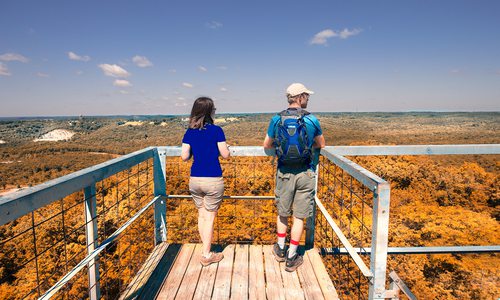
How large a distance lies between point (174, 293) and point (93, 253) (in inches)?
37.4

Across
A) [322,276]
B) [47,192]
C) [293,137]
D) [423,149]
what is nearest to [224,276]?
[322,276]

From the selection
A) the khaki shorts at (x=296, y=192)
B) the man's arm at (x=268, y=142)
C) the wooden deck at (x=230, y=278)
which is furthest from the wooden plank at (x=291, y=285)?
the man's arm at (x=268, y=142)

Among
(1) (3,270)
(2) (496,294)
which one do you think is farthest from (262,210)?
(1) (3,270)

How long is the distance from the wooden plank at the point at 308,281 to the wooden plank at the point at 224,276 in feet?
2.33

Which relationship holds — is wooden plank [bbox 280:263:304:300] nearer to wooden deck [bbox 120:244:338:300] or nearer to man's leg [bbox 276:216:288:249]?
wooden deck [bbox 120:244:338:300]

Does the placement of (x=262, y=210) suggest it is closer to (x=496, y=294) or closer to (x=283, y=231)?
(x=496, y=294)

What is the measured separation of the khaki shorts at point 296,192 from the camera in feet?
9.48

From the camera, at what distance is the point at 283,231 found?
3.19 meters

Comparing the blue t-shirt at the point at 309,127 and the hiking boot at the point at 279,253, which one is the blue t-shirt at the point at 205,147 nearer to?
the blue t-shirt at the point at 309,127

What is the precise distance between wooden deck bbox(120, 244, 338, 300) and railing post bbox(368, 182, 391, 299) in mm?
840

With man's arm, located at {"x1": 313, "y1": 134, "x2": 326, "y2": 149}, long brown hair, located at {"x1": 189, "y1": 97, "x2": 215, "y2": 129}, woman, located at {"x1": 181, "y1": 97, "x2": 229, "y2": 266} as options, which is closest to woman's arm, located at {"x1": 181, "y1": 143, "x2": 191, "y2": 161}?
woman, located at {"x1": 181, "y1": 97, "x2": 229, "y2": 266}

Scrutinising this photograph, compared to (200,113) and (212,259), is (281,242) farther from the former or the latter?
(200,113)

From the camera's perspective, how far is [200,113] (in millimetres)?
2797

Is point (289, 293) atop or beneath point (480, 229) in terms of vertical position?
atop
